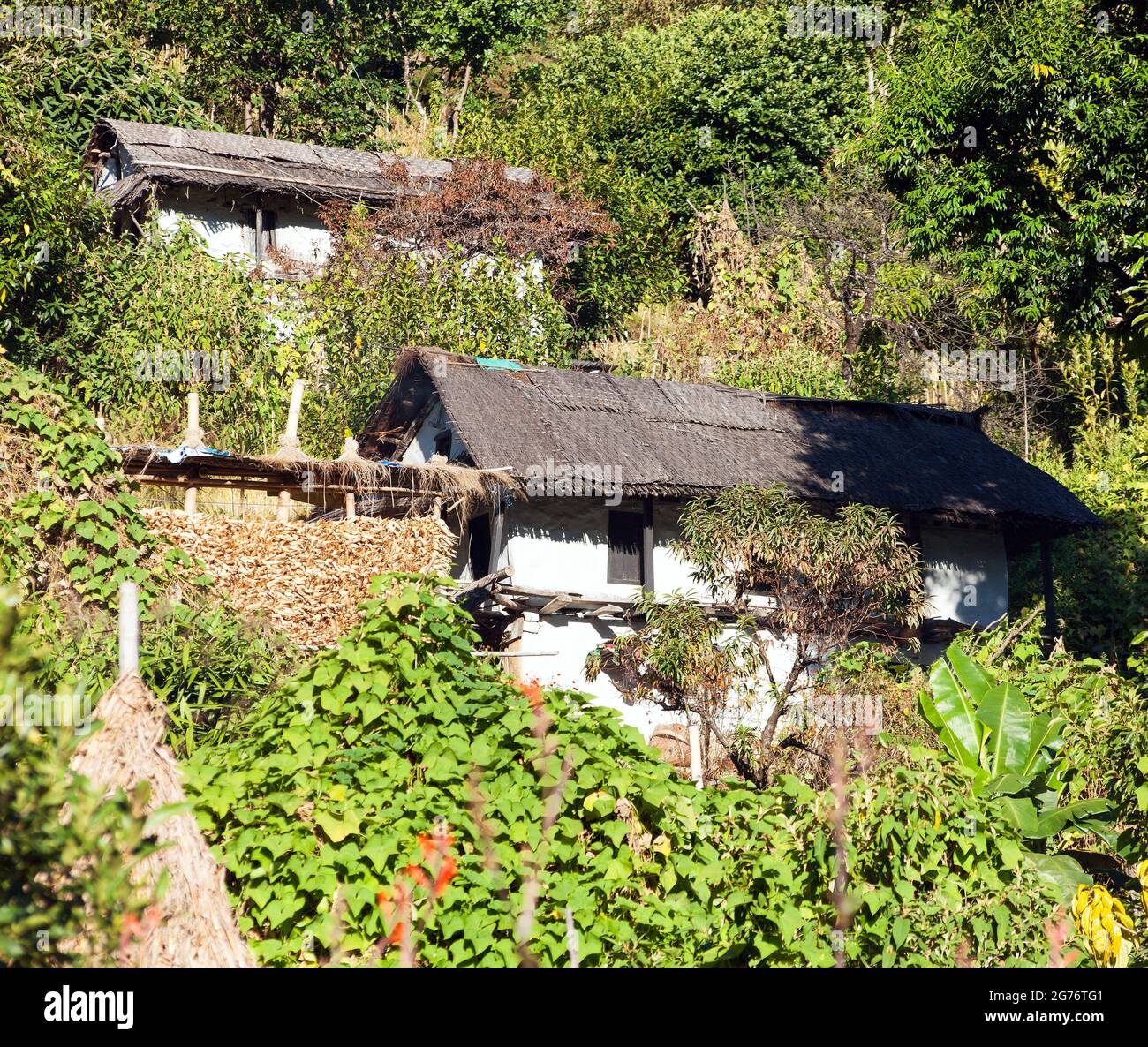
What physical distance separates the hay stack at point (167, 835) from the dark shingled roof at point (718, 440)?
12509 millimetres

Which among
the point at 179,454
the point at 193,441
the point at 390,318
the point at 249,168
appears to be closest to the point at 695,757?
the point at 179,454

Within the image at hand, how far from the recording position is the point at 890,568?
13602 millimetres

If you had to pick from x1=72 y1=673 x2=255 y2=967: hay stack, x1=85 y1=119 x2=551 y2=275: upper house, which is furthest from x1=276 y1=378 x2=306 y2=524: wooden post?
x1=85 y1=119 x2=551 y2=275: upper house

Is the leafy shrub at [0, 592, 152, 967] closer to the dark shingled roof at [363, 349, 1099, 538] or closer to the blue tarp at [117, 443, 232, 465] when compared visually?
the blue tarp at [117, 443, 232, 465]

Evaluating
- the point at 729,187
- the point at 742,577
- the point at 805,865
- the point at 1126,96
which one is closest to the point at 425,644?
the point at 805,865

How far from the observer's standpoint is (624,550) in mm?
19672

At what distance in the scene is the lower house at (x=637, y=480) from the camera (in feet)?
60.7

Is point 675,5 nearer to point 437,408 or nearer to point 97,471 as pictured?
point 437,408

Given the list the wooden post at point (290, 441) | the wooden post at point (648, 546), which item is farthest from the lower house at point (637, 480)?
the wooden post at point (290, 441)

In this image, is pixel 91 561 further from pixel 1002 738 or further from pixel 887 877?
pixel 1002 738

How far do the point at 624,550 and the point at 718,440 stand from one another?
2284mm

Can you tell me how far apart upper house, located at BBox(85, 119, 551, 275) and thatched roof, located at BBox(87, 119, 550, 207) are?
0.02 meters

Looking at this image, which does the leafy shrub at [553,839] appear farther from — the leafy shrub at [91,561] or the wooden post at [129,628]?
the leafy shrub at [91,561]

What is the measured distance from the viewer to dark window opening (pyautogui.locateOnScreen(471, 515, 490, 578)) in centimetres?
1972
